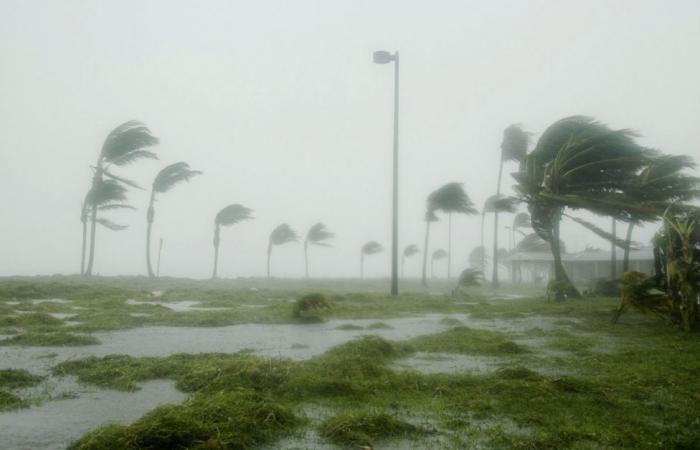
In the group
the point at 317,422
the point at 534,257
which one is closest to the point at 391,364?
the point at 317,422

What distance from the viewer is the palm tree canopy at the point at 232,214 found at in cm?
4303

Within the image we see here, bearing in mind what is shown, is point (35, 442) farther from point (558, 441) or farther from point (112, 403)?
point (558, 441)

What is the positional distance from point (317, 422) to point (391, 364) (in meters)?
2.41

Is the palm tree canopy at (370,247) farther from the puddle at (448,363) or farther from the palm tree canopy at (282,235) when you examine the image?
the puddle at (448,363)

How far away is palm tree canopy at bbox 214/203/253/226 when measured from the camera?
141ft

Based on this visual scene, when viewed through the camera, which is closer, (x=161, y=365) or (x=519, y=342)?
(x=161, y=365)

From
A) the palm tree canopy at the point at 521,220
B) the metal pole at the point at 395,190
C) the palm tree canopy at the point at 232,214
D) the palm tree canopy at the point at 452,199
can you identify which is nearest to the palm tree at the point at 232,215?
the palm tree canopy at the point at 232,214

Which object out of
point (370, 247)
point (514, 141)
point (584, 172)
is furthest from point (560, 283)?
point (370, 247)

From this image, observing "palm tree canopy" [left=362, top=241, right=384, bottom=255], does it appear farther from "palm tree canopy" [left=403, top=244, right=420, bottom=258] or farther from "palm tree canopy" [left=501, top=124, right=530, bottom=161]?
"palm tree canopy" [left=501, top=124, right=530, bottom=161]

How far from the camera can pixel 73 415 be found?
389 centimetres

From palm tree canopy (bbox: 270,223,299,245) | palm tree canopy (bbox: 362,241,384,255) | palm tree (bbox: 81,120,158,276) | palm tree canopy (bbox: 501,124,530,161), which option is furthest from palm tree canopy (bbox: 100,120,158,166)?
palm tree canopy (bbox: 362,241,384,255)

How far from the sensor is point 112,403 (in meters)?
4.26

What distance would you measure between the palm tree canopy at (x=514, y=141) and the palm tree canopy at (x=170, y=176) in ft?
72.3

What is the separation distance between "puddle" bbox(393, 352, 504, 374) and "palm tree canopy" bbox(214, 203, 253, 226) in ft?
126
